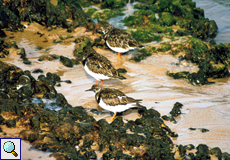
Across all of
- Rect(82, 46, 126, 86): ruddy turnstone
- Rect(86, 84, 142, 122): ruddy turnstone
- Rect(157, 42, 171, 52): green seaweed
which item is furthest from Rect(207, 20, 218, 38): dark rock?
Rect(86, 84, 142, 122): ruddy turnstone

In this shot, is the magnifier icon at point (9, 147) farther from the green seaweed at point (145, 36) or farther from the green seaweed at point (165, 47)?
the green seaweed at point (145, 36)

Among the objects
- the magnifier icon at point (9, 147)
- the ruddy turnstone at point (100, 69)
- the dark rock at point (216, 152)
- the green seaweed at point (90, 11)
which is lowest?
the green seaweed at point (90, 11)

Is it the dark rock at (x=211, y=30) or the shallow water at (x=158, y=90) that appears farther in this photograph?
the dark rock at (x=211, y=30)

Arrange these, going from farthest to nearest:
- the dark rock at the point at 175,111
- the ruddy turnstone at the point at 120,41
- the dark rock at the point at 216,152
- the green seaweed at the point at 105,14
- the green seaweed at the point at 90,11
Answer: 1. the green seaweed at the point at 90,11
2. the green seaweed at the point at 105,14
3. the ruddy turnstone at the point at 120,41
4. the dark rock at the point at 175,111
5. the dark rock at the point at 216,152

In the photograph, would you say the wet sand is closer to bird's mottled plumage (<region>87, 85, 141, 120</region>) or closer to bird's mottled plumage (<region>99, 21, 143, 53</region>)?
bird's mottled plumage (<region>87, 85, 141, 120</region>)

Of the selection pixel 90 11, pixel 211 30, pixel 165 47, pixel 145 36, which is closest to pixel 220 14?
pixel 211 30

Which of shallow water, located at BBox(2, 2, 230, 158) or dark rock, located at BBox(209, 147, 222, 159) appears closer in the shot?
dark rock, located at BBox(209, 147, 222, 159)

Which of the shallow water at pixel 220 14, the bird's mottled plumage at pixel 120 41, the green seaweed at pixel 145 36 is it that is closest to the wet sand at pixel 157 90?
the bird's mottled plumage at pixel 120 41
